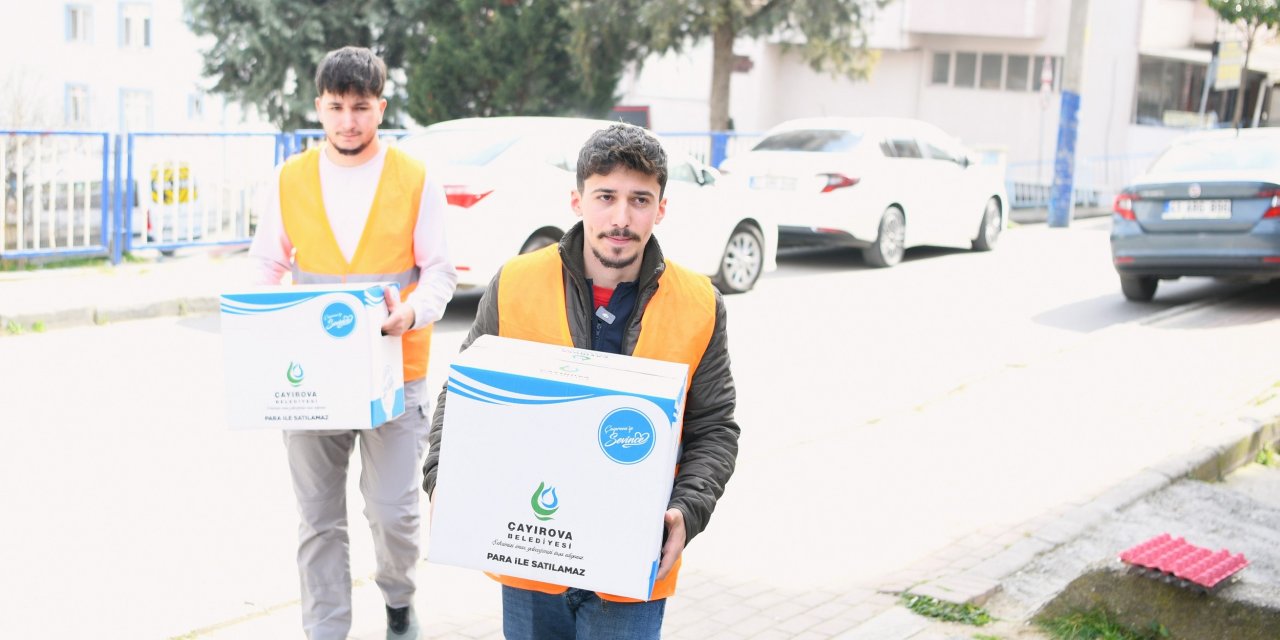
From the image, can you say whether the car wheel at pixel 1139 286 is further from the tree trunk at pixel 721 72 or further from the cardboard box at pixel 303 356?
the tree trunk at pixel 721 72

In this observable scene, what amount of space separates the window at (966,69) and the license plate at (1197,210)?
20572 millimetres

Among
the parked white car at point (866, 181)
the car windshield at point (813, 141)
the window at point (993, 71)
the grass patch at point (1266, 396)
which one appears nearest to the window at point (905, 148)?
the parked white car at point (866, 181)

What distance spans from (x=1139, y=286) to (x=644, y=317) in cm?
1110

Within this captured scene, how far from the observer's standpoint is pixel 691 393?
10.2 ft

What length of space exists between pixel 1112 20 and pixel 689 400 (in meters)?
29.2

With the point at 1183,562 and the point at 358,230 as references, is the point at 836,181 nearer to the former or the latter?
the point at 1183,562

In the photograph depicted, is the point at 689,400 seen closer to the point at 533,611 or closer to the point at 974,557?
the point at 533,611

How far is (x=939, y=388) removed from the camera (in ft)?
30.5

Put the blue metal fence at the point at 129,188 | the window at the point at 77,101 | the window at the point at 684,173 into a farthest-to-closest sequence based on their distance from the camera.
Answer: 1. the window at the point at 77,101
2. the window at the point at 684,173
3. the blue metal fence at the point at 129,188

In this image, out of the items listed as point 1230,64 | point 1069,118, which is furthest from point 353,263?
point 1230,64

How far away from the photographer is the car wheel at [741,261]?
44.2ft

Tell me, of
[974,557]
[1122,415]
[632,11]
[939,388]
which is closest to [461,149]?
[939,388]

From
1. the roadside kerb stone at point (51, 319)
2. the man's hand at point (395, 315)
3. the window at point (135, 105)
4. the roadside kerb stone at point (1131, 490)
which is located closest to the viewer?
the man's hand at point (395, 315)

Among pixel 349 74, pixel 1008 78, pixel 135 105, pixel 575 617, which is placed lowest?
pixel 575 617
